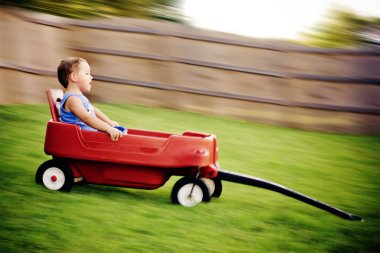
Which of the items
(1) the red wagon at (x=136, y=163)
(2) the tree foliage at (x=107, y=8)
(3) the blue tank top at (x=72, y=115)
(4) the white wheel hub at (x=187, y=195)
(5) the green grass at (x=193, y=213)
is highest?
(2) the tree foliage at (x=107, y=8)

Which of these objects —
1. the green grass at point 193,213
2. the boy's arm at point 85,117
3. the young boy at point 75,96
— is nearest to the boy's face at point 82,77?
the young boy at point 75,96

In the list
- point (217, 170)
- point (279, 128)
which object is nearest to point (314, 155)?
point (279, 128)

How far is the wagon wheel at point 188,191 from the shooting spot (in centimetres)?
300

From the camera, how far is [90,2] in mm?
6992

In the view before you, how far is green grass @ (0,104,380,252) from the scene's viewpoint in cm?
241

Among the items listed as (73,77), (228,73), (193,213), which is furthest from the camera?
(228,73)

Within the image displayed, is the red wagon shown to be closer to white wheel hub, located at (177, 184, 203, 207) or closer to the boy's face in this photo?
white wheel hub, located at (177, 184, 203, 207)

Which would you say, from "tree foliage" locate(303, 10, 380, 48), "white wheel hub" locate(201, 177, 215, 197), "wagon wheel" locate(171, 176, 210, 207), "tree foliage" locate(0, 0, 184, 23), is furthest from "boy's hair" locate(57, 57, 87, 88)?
"tree foliage" locate(303, 10, 380, 48)

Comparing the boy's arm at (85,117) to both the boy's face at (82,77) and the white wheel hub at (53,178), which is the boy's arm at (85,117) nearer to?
the boy's face at (82,77)

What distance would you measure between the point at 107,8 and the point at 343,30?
143 inches

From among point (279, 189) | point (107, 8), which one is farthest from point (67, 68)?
point (107, 8)

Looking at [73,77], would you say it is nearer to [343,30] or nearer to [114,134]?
[114,134]

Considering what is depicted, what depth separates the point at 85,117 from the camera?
3021mm

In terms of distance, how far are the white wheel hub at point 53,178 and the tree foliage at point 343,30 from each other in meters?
5.48
